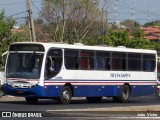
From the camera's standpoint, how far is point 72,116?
19.6 metres

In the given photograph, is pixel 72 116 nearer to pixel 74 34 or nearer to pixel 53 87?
pixel 53 87

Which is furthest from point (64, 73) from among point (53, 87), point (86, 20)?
Result: point (86, 20)

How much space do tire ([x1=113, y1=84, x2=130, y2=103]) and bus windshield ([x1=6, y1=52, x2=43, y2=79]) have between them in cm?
686

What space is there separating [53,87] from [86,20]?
41262 millimetres

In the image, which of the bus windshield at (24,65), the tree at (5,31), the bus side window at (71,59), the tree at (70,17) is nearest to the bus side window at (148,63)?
the bus side window at (71,59)

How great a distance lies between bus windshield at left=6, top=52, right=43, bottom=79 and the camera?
27312 mm

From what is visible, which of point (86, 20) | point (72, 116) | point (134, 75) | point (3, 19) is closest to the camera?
point (72, 116)

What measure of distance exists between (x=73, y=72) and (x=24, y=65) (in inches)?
107

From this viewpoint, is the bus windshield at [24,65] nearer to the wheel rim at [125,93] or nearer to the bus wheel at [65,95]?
the bus wheel at [65,95]

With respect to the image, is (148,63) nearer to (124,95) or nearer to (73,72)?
(124,95)

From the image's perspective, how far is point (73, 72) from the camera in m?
29.0

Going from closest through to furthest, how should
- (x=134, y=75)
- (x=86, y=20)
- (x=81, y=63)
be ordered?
(x=81, y=63) < (x=134, y=75) < (x=86, y=20)

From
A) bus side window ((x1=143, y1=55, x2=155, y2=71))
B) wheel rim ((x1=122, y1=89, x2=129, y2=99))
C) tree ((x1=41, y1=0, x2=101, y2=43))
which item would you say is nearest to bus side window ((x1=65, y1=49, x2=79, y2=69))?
wheel rim ((x1=122, y1=89, x2=129, y2=99))

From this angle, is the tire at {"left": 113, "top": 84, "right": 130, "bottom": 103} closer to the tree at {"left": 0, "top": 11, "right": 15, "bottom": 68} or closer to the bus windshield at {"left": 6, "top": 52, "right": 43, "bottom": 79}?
the bus windshield at {"left": 6, "top": 52, "right": 43, "bottom": 79}
